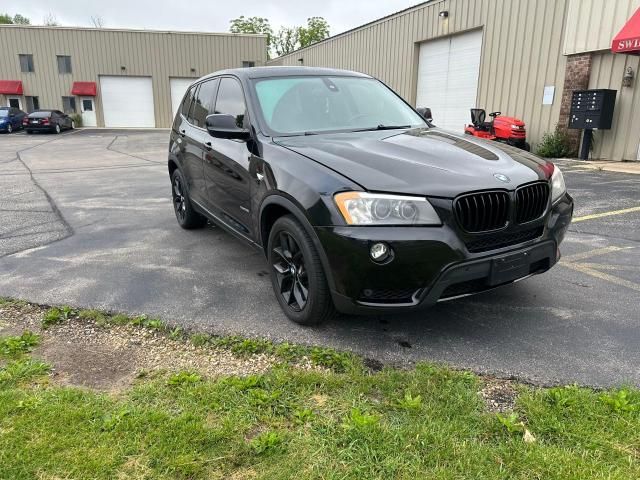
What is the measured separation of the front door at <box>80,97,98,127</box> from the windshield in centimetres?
3794

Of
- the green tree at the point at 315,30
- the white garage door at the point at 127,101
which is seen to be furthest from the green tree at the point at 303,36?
the white garage door at the point at 127,101

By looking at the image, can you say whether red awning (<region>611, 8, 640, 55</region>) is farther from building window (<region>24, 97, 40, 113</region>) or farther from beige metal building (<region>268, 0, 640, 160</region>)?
building window (<region>24, 97, 40, 113</region>)

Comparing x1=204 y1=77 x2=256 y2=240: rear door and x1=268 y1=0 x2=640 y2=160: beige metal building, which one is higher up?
x1=268 y1=0 x2=640 y2=160: beige metal building

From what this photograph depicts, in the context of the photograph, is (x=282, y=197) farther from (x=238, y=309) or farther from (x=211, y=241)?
(x=211, y=241)

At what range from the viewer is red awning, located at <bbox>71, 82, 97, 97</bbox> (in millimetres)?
36344

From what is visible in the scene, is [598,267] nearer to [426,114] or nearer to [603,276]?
[603,276]

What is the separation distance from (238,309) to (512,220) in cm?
206

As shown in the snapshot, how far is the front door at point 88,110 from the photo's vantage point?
122 ft

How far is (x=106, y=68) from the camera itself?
1451 inches

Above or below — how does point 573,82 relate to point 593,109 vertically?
above

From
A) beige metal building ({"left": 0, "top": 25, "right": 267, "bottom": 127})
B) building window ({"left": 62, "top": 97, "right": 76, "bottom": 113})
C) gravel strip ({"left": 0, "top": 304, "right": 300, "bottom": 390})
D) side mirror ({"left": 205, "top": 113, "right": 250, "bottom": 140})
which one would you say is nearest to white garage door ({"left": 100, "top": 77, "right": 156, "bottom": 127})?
beige metal building ({"left": 0, "top": 25, "right": 267, "bottom": 127})

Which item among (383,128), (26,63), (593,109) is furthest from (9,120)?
(383,128)

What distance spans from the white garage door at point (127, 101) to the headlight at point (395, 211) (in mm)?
38562

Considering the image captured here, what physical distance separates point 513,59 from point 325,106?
12.6 meters
